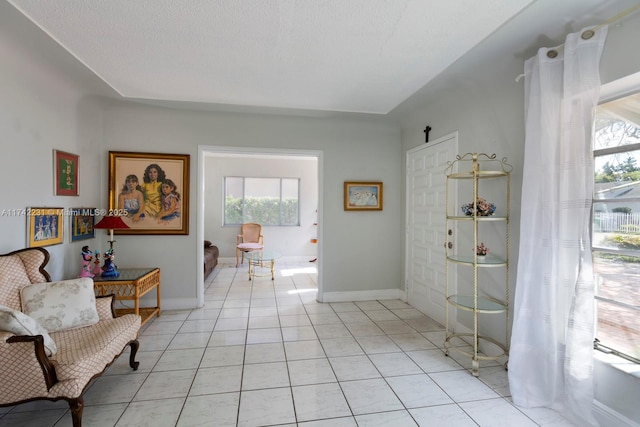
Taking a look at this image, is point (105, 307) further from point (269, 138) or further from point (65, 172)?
point (269, 138)

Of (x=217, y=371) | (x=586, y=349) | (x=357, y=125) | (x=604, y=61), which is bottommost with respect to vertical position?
(x=217, y=371)

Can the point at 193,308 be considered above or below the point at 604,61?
below

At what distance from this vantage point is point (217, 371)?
8.30 feet

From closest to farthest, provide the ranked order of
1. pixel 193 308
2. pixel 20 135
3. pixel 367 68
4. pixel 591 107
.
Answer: pixel 591 107
pixel 20 135
pixel 367 68
pixel 193 308

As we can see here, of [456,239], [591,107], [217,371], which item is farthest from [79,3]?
[456,239]

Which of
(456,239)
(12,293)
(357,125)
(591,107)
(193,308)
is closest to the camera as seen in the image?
(591,107)

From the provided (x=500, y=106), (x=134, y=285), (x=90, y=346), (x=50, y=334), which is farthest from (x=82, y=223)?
(x=500, y=106)

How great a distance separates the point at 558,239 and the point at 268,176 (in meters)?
6.74

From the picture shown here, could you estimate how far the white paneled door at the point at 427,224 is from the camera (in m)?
3.58

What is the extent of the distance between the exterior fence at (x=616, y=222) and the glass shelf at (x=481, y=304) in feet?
3.04

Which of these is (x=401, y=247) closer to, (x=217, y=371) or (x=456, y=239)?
(x=456, y=239)

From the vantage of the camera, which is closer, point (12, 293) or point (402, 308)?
point (12, 293)

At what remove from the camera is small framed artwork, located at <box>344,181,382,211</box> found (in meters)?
4.43

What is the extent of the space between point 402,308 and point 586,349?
7.76 ft
